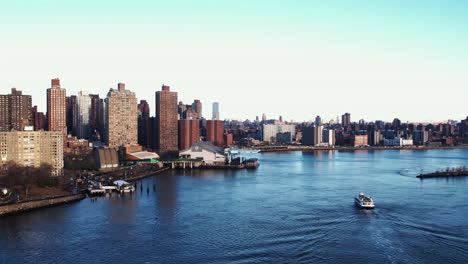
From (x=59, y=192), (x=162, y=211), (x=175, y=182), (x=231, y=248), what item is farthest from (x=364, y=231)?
(x=175, y=182)

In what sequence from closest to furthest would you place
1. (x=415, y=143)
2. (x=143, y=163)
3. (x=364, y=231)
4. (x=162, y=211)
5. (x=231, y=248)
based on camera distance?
(x=231, y=248), (x=364, y=231), (x=162, y=211), (x=143, y=163), (x=415, y=143)

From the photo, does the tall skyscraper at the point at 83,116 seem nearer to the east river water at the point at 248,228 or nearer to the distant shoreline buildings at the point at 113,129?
the distant shoreline buildings at the point at 113,129

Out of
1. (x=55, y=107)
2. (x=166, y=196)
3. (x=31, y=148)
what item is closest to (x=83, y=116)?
(x=55, y=107)

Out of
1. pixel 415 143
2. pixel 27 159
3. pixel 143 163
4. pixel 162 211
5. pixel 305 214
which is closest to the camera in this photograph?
pixel 305 214

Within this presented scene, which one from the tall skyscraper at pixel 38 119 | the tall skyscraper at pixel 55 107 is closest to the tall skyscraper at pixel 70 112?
the tall skyscraper at pixel 38 119

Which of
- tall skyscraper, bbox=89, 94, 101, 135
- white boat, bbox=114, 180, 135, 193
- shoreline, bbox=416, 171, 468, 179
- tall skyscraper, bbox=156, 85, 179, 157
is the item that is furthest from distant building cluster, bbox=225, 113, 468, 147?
white boat, bbox=114, 180, 135, 193

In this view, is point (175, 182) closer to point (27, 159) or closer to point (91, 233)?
point (27, 159)

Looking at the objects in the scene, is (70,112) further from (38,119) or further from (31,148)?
(31,148)

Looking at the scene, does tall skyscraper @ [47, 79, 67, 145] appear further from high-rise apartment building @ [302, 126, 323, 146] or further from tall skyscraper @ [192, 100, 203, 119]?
tall skyscraper @ [192, 100, 203, 119]
